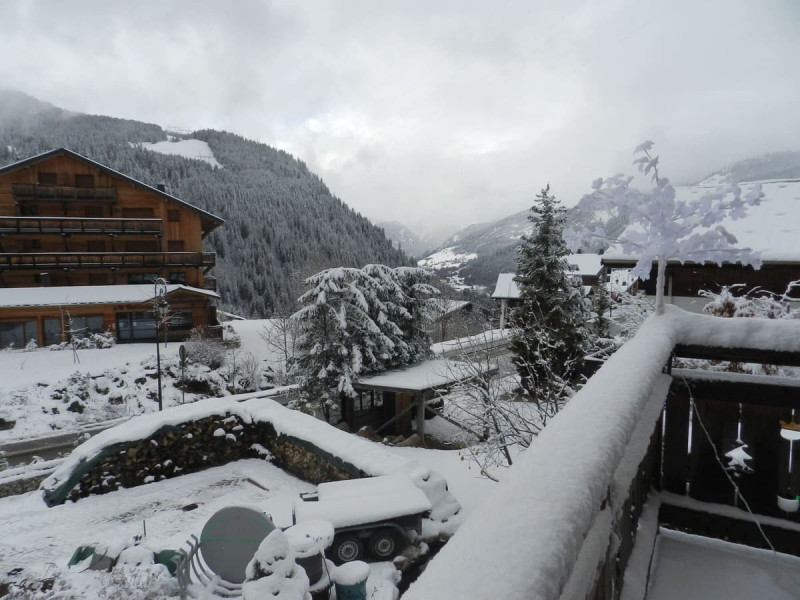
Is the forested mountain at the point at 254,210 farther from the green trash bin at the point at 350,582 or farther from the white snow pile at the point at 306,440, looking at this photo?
the green trash bin at the point at 350,582

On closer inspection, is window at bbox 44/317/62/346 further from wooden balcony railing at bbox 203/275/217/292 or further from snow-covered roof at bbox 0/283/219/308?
wooden balcony railing at bbox 203/275/217/292

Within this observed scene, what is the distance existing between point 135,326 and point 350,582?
25.7m

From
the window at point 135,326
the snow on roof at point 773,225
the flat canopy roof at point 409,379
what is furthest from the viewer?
the window at point 135,326

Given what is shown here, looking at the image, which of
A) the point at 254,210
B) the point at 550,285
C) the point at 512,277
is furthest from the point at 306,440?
the point at 254,210

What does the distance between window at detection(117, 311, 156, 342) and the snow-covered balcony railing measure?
2901 cm

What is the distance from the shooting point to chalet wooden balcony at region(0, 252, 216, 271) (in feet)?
86.4

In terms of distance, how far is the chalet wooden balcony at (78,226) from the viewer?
26906 millimetres

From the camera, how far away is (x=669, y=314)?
261 cm

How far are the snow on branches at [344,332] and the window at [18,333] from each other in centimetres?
1762

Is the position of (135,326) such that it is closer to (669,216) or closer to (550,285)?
(550,285)

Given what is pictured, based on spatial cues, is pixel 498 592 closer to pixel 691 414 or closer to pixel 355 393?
pixel 691 414

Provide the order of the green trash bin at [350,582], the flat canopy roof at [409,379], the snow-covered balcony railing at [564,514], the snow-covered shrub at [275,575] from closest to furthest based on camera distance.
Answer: the snow-covered balcony railing at [564,514] → the snow-covered shrub at [275,575] → the green trash bin at [350,582] → the flat canopy roof at [409,379]

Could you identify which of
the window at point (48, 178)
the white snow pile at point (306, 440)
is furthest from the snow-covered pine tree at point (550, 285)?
the window at point (48, 178)

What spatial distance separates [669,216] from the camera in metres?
2.58
